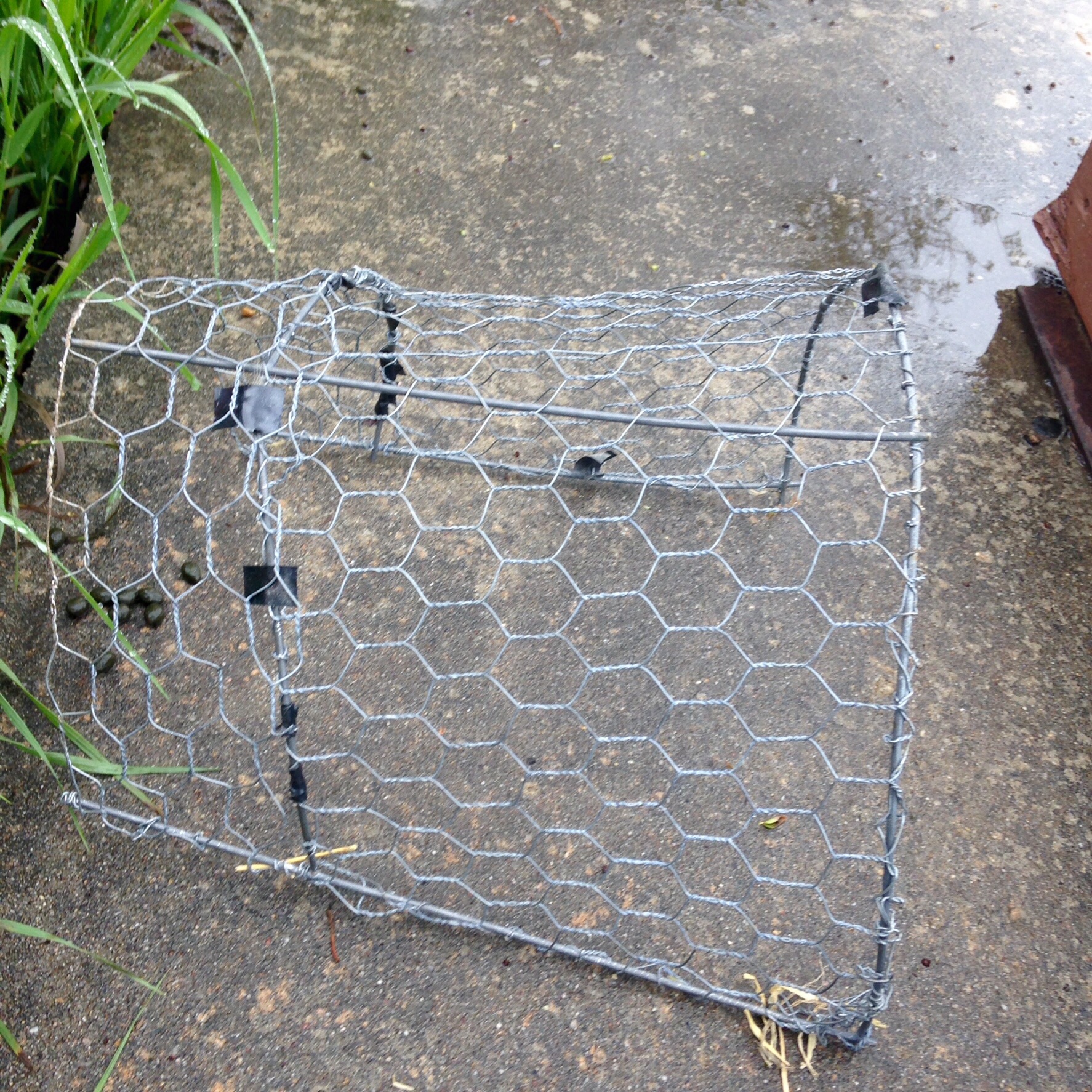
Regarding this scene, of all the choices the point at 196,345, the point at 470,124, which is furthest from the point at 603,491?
the point at 470,124

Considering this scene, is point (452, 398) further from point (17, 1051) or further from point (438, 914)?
point (17, 1051)

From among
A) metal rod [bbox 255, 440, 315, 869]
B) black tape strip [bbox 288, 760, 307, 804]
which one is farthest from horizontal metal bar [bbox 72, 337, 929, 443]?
black tape strip [bbox 288, 760, 307, 804]

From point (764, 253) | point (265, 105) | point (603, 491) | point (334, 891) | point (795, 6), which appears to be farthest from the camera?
point (795, 6)

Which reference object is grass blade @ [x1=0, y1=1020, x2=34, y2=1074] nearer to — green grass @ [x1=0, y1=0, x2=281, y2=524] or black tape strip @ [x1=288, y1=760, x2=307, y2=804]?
black tape strip @ [x1=288, y1=760, x2=307, y2=804]

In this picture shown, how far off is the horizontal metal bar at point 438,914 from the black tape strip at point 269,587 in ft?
1.17

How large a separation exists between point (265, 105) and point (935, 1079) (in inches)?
86.1

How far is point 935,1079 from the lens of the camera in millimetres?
1148

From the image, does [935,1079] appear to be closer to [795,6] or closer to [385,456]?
[385,456]

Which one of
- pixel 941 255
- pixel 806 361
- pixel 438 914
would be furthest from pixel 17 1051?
pixel 941 255

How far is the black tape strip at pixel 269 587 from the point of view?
0.99 metres

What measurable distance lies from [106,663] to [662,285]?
1.22m

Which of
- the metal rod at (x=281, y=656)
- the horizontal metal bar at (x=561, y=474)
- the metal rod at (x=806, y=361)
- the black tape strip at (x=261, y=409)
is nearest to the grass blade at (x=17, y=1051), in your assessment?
the metal rod at (x=281, y=656)

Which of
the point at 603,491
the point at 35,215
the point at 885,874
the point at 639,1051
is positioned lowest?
the point at 639,1051

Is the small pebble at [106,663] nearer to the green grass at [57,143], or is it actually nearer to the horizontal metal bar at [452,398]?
the green grass at [57,143]
